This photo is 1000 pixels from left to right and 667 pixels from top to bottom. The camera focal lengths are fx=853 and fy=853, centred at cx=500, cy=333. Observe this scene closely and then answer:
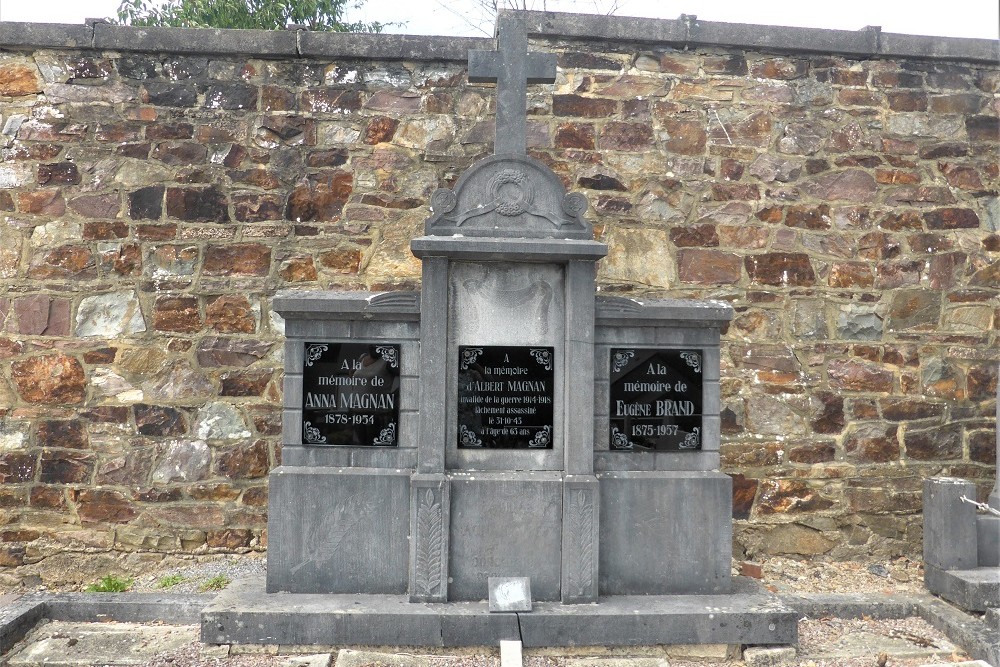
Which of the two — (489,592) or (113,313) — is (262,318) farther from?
(489,592)

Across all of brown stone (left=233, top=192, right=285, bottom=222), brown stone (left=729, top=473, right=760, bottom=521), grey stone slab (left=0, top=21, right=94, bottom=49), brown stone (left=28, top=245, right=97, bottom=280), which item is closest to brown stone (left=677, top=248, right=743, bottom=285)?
brown stone (left=729, top=473, right=760, bottom=521)

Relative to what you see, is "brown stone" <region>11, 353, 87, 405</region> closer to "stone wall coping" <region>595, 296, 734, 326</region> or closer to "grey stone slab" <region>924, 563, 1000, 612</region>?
"stone wall coping" <region>595, 296, 734, 326</region>

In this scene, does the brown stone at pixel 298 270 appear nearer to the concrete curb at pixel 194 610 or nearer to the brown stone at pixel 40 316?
the brown stone at pixel 40 316

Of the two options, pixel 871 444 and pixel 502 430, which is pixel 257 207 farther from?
pixel 871 444

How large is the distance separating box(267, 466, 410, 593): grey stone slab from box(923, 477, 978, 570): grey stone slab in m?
3.48

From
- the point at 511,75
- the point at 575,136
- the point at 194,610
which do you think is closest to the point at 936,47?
the point at 575,136

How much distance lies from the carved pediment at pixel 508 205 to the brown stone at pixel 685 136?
2.14 meters

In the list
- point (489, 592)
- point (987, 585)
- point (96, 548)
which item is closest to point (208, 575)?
point (96, 548)

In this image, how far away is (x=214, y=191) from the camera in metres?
6.31

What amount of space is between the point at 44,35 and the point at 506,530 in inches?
192

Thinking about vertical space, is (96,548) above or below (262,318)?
below

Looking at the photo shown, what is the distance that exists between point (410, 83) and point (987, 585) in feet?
16.9

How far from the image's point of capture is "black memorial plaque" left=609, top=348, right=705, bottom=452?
4.87 m

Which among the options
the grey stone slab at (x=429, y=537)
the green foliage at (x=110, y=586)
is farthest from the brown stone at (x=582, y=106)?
the green foliage at (x=110, y=586)
